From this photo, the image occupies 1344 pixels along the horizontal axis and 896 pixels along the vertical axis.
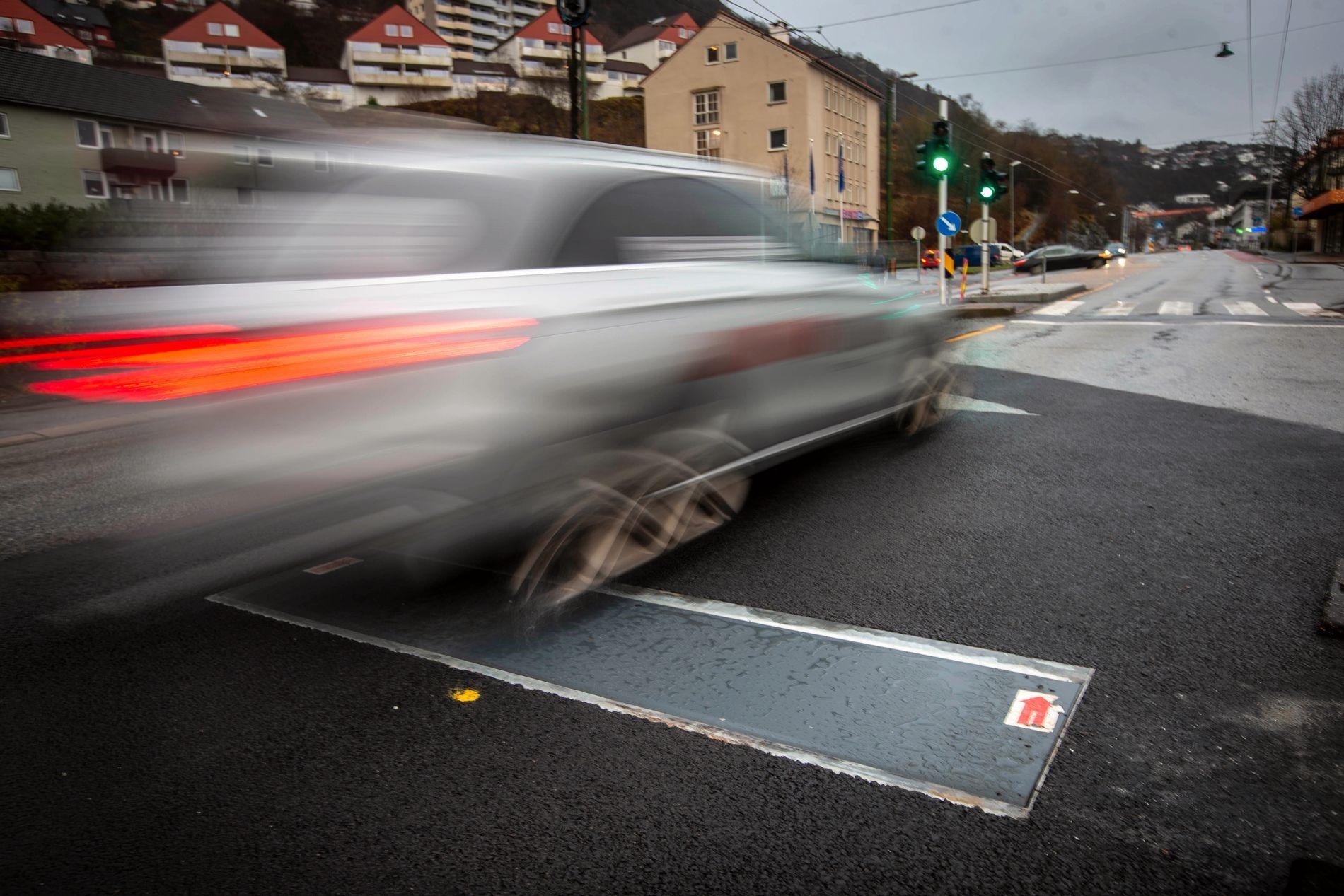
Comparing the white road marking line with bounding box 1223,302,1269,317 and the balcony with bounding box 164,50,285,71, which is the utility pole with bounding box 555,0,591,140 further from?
the balcony with bounding box 164,50,285,71

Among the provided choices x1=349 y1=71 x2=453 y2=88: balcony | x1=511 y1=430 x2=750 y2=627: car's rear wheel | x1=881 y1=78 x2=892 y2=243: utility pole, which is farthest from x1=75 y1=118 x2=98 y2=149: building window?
x1=349 y1=71 x2=453 y2=88: balcony

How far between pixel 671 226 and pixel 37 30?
93.8 meters

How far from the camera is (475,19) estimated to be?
13075 cm

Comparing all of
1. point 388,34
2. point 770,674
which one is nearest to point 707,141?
point 388,34

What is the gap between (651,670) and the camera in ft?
10.3

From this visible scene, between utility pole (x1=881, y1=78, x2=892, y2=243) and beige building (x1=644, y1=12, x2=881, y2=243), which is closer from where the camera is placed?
Result: utility pole (x1=881, y1=78, x2=892, y2=243)

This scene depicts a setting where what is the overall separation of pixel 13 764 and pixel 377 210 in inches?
86.3

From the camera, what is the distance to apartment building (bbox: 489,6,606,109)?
110750mm

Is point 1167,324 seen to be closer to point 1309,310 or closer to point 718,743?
point 1309,310

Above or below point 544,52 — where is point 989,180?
below

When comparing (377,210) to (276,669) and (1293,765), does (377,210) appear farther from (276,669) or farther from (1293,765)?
(1293,765)

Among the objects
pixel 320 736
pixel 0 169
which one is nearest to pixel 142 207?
pixel 0 169

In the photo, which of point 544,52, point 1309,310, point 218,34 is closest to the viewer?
point 1309,310

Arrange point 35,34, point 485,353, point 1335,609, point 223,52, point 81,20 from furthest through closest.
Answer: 1. point 223,52
2. point 81,20
3. point 35,34
4. point 1335,609
5. point 485,353
